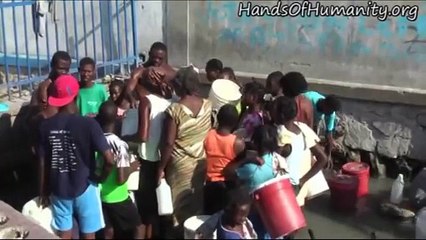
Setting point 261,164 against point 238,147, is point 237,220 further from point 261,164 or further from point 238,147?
point 238,147

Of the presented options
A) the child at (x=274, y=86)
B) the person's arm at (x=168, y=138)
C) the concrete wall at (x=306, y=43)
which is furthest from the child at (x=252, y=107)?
the concrete wall at (x=306, y=43)

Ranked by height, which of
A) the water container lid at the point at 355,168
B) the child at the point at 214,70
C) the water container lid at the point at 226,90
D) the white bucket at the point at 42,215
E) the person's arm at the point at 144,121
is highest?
the child at the point at 214,70

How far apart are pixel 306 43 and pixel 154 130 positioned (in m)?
2.90

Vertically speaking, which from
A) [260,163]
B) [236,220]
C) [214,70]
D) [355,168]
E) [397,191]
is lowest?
[397,191]

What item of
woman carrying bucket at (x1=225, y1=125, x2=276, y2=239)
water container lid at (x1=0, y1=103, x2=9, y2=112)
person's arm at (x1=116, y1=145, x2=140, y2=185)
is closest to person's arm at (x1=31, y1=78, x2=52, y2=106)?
water container lid at (x1=0, y1=103, x2=9, y2=112)

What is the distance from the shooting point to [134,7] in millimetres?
8383

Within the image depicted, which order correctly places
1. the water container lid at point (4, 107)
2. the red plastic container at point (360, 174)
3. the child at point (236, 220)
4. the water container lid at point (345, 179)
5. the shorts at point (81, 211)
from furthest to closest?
the water container lid at point (4, 107) → the red plastic container at point (360, 174) → the water container lid at point (345, 179) → the shorts at point (81, 211) → the child at point (236, 220)

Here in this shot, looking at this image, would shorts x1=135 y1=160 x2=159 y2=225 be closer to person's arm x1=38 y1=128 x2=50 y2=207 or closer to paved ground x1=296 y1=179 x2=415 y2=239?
person's arm x1=38 y1=128 x2=50 y2=207

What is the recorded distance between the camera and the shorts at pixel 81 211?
15.9ft

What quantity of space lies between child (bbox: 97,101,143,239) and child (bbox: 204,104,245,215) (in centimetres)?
56

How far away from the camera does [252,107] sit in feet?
19.2

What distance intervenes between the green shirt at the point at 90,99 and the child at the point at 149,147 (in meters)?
0.55

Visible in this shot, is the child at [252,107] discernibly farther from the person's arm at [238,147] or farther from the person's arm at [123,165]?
the person's arm at [123,165]

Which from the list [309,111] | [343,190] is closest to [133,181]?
[309,111]
